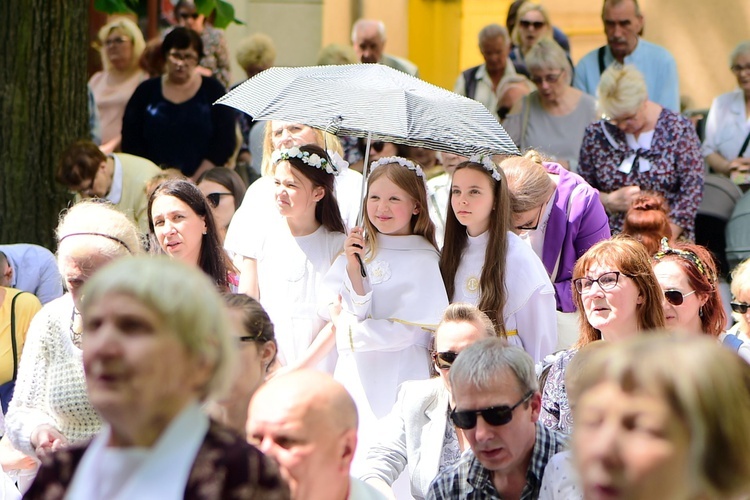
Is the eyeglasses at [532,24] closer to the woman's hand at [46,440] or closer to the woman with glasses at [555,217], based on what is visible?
the woman with glasses at [555,217]

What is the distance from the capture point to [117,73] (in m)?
9.67

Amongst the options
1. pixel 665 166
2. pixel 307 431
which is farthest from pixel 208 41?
pixel 307 431

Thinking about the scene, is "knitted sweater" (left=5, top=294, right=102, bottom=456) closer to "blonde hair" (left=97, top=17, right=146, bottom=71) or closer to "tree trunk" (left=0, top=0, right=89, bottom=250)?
"tree trunk" (left=0, top=0, right=89, bottom=250)

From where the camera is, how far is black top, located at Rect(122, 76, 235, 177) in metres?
8.56

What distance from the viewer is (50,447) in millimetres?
4629

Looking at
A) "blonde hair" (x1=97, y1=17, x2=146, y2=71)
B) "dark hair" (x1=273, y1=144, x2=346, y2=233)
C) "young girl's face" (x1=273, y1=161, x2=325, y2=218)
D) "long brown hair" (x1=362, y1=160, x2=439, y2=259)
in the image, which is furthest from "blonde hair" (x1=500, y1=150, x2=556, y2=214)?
"blonde hair" (x1=97, y1=17, x2=146, y2=71)

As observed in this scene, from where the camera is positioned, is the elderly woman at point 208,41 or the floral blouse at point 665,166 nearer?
the floral blouse at point 665,166

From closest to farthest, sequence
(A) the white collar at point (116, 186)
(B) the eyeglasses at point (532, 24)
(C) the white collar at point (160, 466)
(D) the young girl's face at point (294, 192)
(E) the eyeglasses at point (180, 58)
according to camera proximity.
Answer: (C) the white collar at point (160, 466) → (D) the young girl's face at point (294, 192) → (A) the white collar at point (116, 186) → (E) the eyeglasses at point (180, 58) → (B) the eyeglasses at point (532, 24)

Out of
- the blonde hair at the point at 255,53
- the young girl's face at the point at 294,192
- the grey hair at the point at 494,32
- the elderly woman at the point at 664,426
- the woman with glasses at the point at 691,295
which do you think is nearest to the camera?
the elderly woman at the point at 664,426

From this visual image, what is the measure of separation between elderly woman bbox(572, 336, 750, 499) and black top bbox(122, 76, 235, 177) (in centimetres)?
637

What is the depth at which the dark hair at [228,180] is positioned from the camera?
7676 mm

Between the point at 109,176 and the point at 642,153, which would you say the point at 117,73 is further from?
the point at 642,153

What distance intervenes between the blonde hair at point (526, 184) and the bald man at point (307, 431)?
329 centimetres

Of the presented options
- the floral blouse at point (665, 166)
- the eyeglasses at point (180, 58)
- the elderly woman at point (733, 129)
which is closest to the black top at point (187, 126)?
the eyeglasses at point (180, 58)
